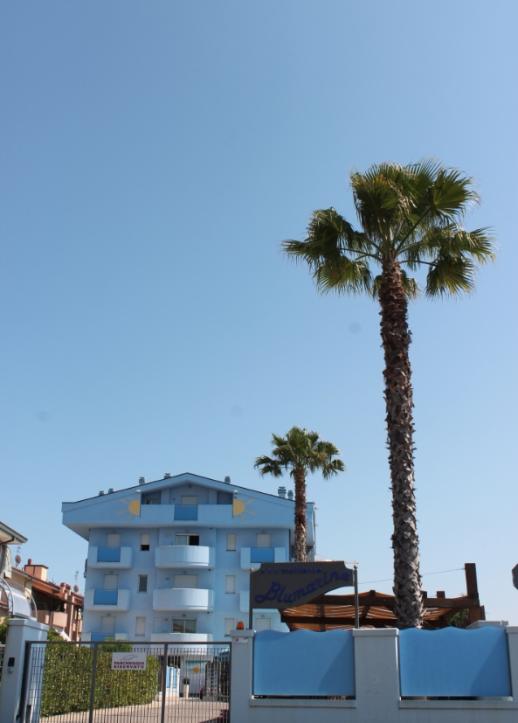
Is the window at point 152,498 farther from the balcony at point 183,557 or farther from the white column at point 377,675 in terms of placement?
the white column at point 377,675

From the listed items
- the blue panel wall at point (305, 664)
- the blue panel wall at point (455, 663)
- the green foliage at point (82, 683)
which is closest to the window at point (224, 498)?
the green foliage at point (82, 683)

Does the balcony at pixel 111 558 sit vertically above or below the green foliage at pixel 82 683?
above

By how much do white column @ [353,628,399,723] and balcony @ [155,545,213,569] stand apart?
38307 millimetres

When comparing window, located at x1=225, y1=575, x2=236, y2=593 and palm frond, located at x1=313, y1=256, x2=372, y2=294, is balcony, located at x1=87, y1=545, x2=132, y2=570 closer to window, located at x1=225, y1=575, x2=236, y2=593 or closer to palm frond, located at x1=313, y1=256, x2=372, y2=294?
window, located at x1=225, y1=575, x2=236, y2=593

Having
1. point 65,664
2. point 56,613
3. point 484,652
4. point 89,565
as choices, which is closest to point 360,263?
point 484,652

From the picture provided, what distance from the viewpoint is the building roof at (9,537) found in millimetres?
29000

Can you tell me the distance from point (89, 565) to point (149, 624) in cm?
579

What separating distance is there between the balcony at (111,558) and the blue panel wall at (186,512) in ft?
13.2

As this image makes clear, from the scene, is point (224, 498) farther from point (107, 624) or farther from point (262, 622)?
point (107, 624)

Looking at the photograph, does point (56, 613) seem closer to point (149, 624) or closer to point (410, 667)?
point (149, 624)

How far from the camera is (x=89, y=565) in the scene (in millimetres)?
54438

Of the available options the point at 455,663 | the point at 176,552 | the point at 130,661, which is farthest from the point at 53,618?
the point at 455,663

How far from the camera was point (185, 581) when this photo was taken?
5341 cm

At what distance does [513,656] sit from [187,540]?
41.3 meters
